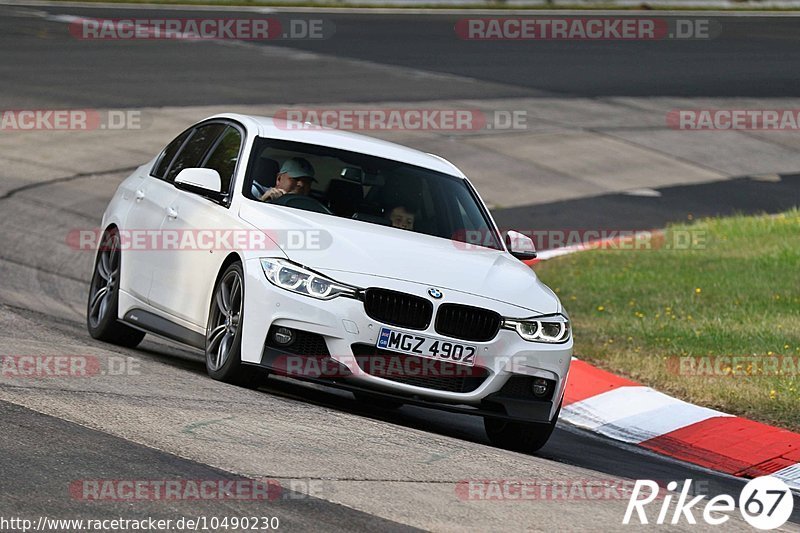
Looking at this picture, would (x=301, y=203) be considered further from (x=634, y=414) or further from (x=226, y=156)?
A: (x=634, y=414)

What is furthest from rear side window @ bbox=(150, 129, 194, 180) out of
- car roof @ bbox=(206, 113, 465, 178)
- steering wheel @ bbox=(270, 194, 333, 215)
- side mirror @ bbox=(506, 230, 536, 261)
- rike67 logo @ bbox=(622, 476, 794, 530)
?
rike67 logo @ bbox=(622, 476, 794, 530)

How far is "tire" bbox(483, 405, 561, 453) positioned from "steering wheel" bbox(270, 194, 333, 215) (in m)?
1.61

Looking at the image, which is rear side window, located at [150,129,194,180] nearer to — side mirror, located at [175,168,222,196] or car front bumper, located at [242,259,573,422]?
side mirror, located at [175,168,222,196]

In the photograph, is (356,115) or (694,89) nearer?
(356,115)

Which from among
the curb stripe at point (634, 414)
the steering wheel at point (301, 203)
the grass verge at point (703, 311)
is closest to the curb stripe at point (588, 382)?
the curb stripe at point (634, 414)

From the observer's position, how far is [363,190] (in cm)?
911

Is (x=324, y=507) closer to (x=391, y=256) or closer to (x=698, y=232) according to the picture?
(x=391, y=256)

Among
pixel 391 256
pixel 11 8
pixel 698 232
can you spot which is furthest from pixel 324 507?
pixel 11 8

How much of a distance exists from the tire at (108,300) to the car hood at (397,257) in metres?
1.71

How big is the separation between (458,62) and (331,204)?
2110cm

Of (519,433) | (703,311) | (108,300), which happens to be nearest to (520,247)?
(519,433)

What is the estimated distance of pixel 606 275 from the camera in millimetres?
14859

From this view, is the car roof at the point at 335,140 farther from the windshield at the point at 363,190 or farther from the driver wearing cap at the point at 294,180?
the driver wearing cap at the point at 294,180

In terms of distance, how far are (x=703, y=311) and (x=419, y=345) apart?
5832 millimetres
